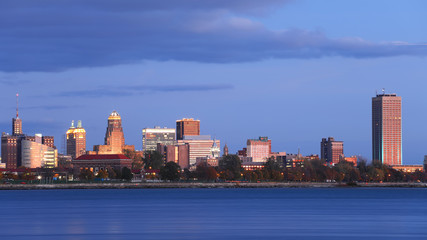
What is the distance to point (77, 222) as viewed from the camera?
82.7 meters

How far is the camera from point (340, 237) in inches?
2525

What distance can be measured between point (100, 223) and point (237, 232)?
16869 mm

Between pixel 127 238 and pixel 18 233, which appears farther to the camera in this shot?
pixel 18 233

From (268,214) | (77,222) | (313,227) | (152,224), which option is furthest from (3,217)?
(313,227)

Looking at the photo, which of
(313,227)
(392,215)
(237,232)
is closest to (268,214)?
(392,215)

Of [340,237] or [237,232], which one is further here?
[237,232]

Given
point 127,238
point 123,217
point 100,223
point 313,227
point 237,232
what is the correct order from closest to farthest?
point 127,238
point 237,232
point 313,227
point 100,223
point 123,217

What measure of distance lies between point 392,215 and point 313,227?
2237cm

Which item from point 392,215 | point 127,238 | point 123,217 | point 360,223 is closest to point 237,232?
point 127,238

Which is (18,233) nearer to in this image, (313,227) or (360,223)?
(313,227)

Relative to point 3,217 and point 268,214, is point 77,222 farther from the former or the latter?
point 268,214

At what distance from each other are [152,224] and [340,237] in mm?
19967

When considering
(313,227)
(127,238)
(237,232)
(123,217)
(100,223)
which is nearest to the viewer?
(127,238)

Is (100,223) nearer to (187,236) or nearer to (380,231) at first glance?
(187,236)
